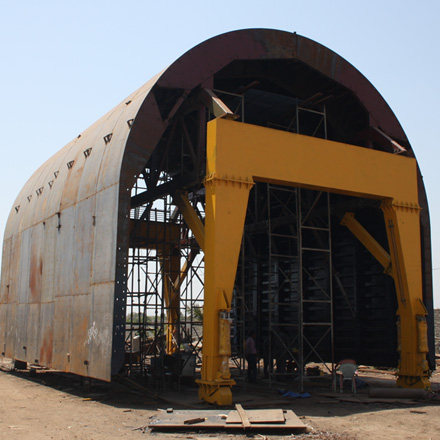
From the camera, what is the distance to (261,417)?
1077cm

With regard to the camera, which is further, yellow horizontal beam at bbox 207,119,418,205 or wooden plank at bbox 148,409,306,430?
yellow horizontal beam at bbox 207,119,418,205

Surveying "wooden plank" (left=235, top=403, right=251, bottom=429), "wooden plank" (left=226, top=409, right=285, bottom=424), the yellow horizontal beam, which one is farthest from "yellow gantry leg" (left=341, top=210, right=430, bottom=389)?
"wooden plank" (left=235, top=403, right=251, bottom=429)

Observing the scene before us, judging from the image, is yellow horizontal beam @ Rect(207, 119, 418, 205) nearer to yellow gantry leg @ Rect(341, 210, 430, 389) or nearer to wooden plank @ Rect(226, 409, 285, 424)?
yellow gantry leg @ Rect(341, 210, 430, 389)

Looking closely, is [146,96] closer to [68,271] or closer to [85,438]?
[68,271]

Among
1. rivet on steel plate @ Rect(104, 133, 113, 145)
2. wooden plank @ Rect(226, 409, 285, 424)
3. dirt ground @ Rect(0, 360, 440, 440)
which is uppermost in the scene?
rivet on steel plate @ Rect(104, 133, 113, 145)

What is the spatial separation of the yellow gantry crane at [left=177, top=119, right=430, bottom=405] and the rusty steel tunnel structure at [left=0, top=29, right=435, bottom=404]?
0.06 metres

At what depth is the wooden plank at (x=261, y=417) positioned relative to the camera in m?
10.5

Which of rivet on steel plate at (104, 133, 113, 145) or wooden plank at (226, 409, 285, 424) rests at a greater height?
rivet on steel plate at (104, 133, 113, 145)

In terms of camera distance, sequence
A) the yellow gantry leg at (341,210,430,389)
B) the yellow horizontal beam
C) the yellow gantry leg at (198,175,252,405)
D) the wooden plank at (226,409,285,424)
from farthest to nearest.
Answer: the yellow gantry leg at (341,210,430,389) → the yellow horizontal beam → the yellow gantry leg at (198,175,252,405) → the wooden plank at (226,409,285,424)

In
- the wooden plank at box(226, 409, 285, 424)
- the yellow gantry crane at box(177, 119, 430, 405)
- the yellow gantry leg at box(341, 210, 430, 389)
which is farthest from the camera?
the yellow gantry leg at box(341, 210, 430, 389)

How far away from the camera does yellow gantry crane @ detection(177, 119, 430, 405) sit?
1329 cm

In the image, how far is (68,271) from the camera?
1764 cm

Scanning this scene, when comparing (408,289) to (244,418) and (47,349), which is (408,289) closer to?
(244,418)

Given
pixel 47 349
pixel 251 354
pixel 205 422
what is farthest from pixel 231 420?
pixel 47 349
